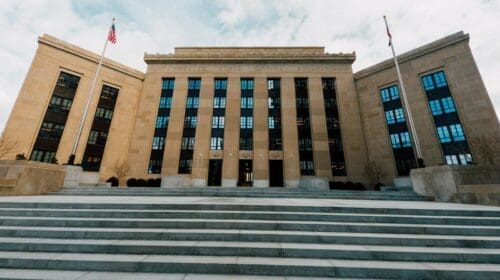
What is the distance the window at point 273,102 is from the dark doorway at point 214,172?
35.5ft

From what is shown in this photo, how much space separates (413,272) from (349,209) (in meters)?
2.69

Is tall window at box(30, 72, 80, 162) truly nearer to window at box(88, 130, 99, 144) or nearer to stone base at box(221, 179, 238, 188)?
window at box(88, 130, 99, 144)

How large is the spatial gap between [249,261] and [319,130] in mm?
24427

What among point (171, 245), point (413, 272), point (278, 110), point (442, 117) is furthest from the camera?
point (278, 110)

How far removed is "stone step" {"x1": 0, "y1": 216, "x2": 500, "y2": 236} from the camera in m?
4.95

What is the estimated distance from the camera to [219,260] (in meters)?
Answer: 3.72

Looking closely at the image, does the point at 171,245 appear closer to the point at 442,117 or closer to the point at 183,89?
the point at 183,89

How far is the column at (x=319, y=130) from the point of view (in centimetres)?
2434

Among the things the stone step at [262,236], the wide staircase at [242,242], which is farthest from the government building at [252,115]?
the stone step at [262,236]

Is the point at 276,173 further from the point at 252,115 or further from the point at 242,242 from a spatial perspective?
the point at 242,242

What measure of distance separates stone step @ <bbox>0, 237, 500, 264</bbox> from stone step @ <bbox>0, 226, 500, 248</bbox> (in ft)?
0.61

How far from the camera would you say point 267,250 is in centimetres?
409

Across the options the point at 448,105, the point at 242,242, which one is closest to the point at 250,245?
the point at 242,242

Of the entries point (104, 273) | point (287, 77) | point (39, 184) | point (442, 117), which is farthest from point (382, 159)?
point (39, 184)
